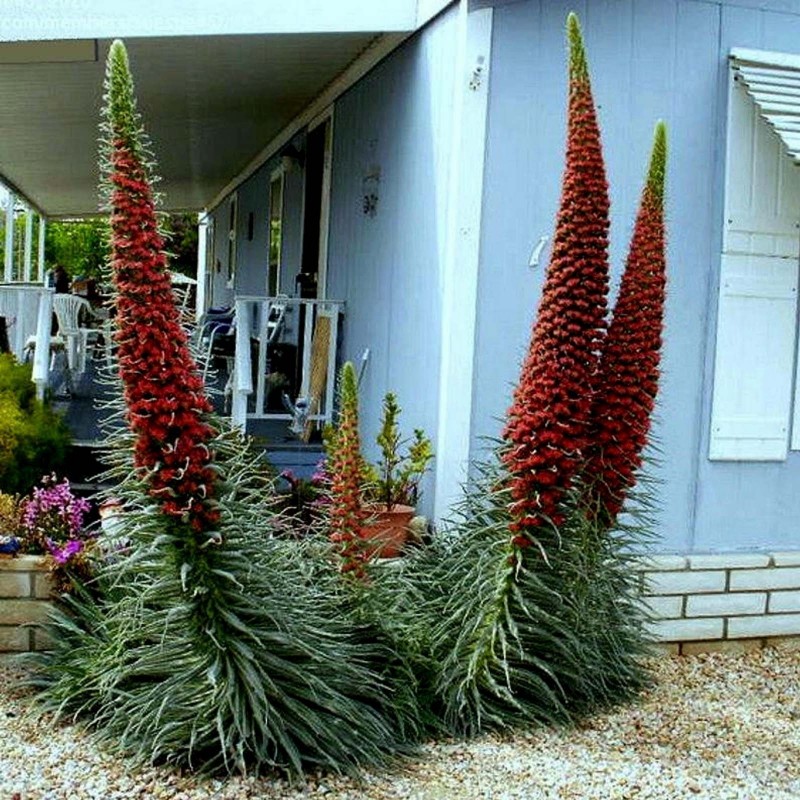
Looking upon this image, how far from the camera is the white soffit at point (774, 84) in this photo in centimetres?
509

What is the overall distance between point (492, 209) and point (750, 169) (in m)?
1.29

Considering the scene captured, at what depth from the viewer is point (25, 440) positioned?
5.49 metres

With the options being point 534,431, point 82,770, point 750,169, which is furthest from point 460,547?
point 750,169

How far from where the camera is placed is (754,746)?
13.9ft

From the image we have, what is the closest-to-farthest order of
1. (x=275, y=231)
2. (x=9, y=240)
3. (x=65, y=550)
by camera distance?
1. (x=65, y=550)
2. (x=275, y=231)
3. (x=9, y=240)

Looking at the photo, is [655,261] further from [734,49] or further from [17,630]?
[17,630]

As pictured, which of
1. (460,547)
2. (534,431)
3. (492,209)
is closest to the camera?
(534,431)

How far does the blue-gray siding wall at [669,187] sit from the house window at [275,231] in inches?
205

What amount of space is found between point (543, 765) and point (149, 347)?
6.14 ft

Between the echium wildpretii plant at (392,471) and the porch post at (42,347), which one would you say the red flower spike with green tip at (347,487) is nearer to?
the echium wildpretii plant at (392,471)

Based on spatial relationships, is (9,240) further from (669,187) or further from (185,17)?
(669,187)

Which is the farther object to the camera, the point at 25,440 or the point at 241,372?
the point at 241,372

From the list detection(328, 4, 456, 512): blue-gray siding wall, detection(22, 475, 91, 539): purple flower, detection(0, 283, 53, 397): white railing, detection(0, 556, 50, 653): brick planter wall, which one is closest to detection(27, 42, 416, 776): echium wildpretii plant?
detection(0, 556, 50, 653): brick planter wall

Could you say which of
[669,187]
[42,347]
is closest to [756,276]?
[669,187]
